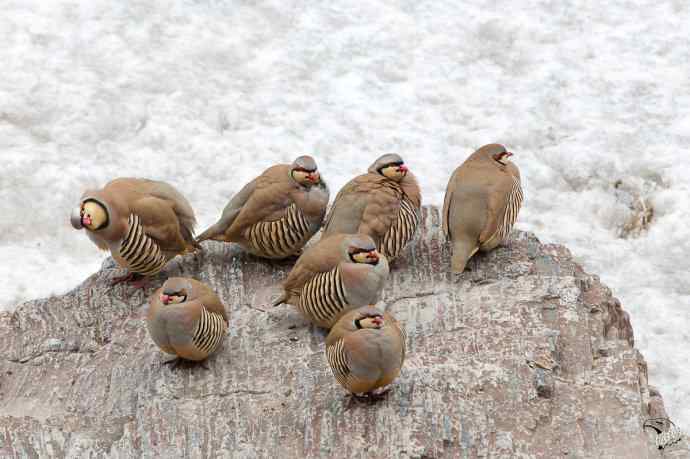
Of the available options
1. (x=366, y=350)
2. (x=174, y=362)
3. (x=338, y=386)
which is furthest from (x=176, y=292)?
(x=366, y=350)

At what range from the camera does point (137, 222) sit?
5453 millimetres

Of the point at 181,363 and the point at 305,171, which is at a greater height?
the point at 305,171

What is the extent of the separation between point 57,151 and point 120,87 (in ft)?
3.25

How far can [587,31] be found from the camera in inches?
367

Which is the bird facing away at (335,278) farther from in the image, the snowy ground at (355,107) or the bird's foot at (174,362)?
the snowy ground at (355,107)

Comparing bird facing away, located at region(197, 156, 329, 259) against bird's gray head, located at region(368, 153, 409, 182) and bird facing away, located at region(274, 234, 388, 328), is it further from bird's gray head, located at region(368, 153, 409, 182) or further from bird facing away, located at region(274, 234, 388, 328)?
bird facing away, located at region(274, 234, 388, 328)

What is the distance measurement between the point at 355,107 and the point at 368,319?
14.5 feet

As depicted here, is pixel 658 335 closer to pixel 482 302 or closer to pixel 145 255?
pixel 482 302

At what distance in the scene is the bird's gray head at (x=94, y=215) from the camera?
5281 millimetres

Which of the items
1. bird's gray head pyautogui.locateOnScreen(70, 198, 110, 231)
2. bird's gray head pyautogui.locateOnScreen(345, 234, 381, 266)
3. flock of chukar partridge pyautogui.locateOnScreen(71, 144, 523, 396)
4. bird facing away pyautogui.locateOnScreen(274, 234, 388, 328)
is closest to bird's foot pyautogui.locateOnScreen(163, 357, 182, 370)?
flock of chukar partridge pyautogui.locateOnScreen(71, 144, 523, 396)

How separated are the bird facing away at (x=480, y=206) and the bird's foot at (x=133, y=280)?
1.75m

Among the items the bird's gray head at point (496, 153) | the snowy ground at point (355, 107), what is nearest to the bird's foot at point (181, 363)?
the bird's gray head at point (496, 153)

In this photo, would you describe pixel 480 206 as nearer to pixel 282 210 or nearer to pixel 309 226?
pixel 309 226

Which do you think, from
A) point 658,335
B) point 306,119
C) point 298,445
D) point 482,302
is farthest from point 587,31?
point 298,445
